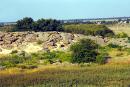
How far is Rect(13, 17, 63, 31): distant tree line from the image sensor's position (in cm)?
9338

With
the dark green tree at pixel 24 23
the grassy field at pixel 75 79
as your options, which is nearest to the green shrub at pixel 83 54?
the grassy field at pixel 75 79

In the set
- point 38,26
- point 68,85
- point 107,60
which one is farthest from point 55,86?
point 38,26

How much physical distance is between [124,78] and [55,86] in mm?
6492

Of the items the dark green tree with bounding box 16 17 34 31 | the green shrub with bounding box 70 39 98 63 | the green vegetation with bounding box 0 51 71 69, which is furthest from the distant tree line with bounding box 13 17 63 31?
the green shrub with bounding box 70 39 98 63

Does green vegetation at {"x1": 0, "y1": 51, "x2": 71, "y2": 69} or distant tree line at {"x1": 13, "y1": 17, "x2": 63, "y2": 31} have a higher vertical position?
distant tree line at {"x1": 13, "y1": 17, "x2": 63, "y2": 31}

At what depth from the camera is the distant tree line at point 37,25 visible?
3676 inches

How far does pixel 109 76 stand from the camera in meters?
35.6

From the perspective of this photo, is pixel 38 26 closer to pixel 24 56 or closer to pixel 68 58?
pixel 24 56

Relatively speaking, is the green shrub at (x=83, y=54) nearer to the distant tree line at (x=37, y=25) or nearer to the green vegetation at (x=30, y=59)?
the green vegetation at (x=30, y=59)

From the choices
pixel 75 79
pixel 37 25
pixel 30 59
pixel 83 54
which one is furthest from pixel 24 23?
pixel 75 79

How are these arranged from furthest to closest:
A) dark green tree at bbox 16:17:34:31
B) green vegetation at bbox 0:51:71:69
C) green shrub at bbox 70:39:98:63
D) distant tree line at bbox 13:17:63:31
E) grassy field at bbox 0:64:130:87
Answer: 1. dark green tree at bbox 16:17:34:31
2. distant tree line at bbox 13:17:63:31
3. green shrub at bbox 70:39:98:63
4. green vegetation at bbox 0:51:71:69
5. grassy field at bbox 0:64:130:87

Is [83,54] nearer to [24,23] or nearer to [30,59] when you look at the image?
[30,59]

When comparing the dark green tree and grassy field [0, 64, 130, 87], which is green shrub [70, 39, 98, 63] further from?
the dark green tree

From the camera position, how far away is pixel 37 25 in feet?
308
